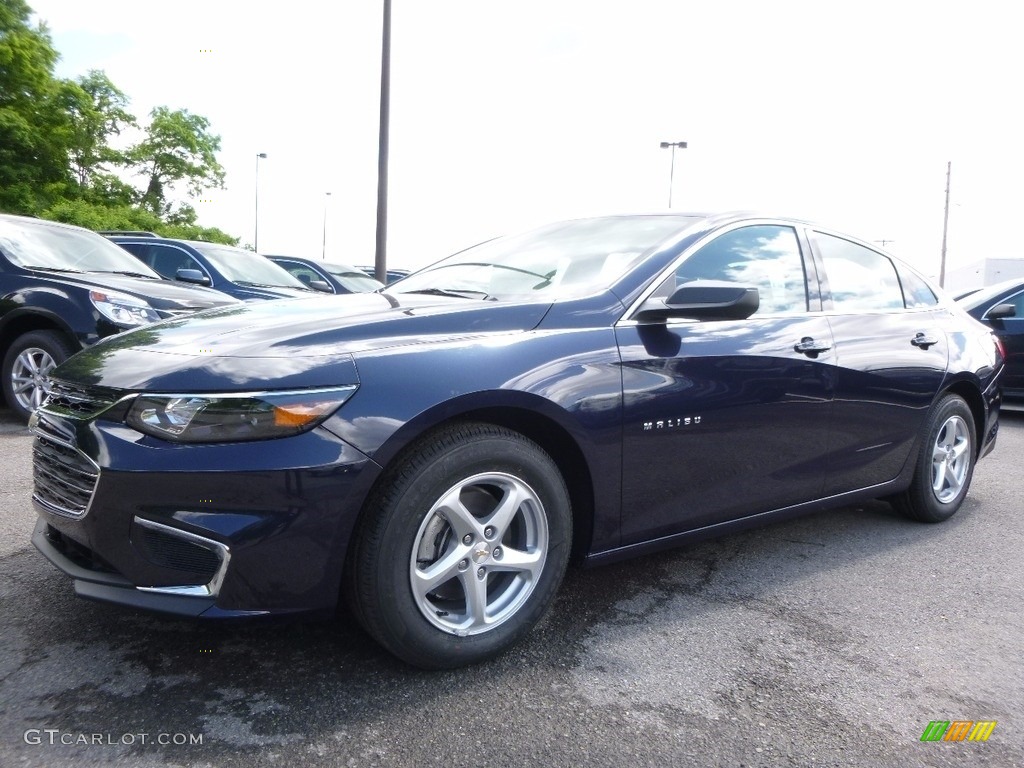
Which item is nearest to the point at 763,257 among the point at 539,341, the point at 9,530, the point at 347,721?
the point at 539,341

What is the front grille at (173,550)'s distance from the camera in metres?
2.11

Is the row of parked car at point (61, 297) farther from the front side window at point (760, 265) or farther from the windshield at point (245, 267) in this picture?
the front side window at point (760, 265)

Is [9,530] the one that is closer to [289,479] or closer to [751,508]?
[289,479]

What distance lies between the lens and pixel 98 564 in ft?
7.45

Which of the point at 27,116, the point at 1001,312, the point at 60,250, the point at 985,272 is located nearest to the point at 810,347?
the point at 1001,312

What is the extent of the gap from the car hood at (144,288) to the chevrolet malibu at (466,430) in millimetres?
3145

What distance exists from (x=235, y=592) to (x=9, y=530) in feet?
6.47

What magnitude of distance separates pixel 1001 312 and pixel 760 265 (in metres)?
5.59

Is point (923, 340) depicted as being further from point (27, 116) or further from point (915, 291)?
point (27, 116)

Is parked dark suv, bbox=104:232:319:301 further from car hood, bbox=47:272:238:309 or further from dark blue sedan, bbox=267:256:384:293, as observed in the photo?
dark blue sedan, bbox=267:256:384:293

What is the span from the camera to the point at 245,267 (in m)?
9.58

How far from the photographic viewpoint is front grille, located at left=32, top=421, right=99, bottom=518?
2.24 meters

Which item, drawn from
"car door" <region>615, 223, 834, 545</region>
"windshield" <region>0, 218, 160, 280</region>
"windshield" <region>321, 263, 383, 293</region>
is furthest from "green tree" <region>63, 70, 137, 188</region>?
"car door" <region>615, 223, 834, 545</region>

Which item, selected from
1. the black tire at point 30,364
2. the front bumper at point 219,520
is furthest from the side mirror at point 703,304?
the black tire at point 30,364
